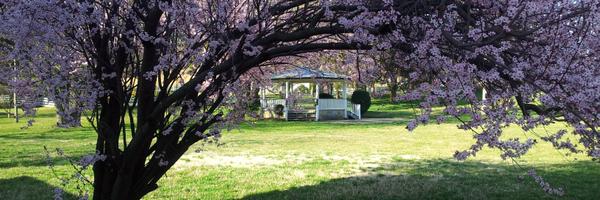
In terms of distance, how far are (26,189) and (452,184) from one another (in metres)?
6.59

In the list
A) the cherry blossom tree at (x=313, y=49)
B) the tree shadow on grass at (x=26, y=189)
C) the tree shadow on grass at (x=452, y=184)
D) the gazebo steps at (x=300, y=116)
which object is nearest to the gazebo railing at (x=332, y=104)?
the gazebo steps at (x=300, y=116)

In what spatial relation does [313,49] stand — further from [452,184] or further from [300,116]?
[300,116]

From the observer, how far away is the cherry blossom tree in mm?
3287

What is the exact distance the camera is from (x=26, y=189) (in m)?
8.66

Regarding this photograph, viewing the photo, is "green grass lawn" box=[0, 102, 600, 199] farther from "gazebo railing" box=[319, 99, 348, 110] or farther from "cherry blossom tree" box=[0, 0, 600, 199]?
"gazebo railing" box=[319, 99, 348, 110]

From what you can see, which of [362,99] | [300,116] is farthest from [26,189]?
[362,99]

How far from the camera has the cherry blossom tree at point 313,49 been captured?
329cm

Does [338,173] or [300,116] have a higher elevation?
[300,116]

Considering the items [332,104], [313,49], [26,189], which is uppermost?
[313,49]

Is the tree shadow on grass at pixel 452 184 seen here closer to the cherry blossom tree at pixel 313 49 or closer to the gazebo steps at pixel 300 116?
the cherry blossom tree at pixel 313 49

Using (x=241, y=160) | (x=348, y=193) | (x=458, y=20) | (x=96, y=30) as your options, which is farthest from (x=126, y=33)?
(x=241, y=160)

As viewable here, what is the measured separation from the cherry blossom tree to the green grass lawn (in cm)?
136

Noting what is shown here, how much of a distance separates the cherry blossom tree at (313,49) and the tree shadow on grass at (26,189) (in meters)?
3.50

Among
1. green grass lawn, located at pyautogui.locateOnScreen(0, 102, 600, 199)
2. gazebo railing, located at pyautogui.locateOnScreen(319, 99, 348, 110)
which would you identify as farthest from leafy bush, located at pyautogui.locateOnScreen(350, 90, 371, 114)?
green grass lawn, located at pyautogui.locateOnScreen(0, 102, 600, 199)
